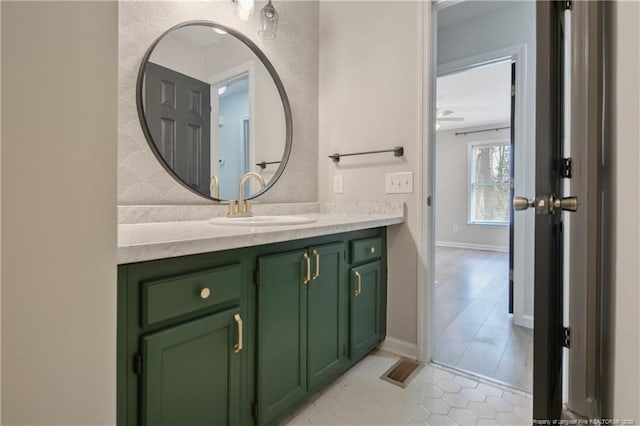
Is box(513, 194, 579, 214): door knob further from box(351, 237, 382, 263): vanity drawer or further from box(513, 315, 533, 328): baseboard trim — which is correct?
box(513, 315, 533, 328): baseboard trim

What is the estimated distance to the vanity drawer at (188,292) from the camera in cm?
83

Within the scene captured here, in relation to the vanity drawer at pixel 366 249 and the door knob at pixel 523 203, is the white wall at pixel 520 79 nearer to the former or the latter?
the vanity drawer at pixel 366 249

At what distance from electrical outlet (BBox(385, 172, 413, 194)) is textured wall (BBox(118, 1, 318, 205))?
0.56 meters

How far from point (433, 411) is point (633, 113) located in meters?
1.34

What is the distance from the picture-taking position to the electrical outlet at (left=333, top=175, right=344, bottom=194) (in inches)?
85.5

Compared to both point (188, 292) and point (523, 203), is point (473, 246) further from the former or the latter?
point (188, 292)

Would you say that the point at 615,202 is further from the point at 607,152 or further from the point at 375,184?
the point at 375,184

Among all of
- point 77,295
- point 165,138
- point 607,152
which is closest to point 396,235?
point 607,152

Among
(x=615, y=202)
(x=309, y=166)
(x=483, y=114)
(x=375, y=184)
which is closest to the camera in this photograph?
(x=615, y=202)

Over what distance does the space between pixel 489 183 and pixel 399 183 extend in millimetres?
5225

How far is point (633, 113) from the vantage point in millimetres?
637

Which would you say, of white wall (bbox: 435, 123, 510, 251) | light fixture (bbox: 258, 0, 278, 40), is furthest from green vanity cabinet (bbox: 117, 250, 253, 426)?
white wall (bbox: 435, 123, 510, 251)

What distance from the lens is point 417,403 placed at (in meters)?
1.47

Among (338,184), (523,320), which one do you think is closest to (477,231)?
(523,320)
